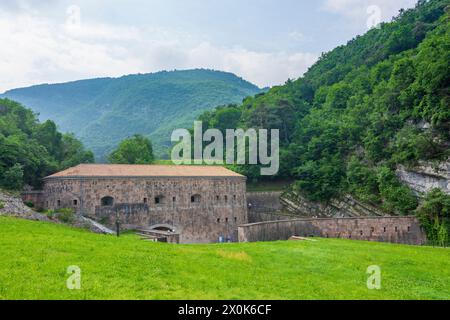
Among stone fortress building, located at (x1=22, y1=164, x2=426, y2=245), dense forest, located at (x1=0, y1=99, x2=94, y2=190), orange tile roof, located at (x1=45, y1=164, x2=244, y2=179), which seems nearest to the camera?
stone fortress building, located at (x1=22, y1=164, x2=426, y2=245)

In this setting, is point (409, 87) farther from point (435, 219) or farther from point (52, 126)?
point (52, 126)

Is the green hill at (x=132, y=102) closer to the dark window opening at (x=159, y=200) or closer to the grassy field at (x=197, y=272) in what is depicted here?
the dark window opening at (x=159, y=200)

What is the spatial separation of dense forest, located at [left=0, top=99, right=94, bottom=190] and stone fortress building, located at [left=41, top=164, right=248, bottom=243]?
3.06 metres

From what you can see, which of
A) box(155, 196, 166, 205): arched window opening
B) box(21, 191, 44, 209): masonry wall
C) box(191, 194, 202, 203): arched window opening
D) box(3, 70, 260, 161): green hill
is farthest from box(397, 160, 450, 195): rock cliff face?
box(3, 70, 260, 161): green hill

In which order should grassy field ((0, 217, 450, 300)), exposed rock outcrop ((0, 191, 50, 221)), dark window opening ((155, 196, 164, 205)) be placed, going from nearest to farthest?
1. grassy field ((0, 217, 450, 300))
2. exposed rock outcrop ((0, 191, 50, 221))
3. dark window opening ((155, 196, 164, 205))

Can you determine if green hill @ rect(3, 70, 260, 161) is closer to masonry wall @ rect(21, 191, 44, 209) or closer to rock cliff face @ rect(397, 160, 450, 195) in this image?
masonry wall @ rect(21, 191, 44, 209)

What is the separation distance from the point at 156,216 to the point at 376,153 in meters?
21.6

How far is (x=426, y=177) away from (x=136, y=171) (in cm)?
2418

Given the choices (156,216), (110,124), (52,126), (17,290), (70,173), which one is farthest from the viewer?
(110,124)

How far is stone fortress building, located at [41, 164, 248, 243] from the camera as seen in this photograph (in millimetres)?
32125

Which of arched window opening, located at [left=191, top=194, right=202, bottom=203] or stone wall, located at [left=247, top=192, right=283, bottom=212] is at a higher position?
arched window opening, located at [left=191, top=194, right=202, bottom=203]

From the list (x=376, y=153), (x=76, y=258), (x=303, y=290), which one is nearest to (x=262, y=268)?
(x=303, y=290)

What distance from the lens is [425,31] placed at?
5575 cm

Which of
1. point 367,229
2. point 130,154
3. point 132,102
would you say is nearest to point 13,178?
point 130,154
